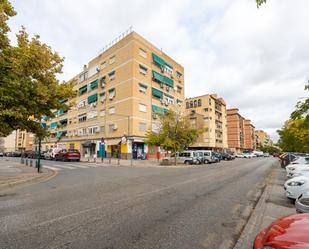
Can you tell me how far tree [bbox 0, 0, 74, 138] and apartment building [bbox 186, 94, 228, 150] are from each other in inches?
1822

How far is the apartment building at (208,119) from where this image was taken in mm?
58594

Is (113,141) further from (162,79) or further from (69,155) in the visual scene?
(162,79)

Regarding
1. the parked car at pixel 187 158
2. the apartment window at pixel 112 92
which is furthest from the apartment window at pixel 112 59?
the parked car at pixel 187 158

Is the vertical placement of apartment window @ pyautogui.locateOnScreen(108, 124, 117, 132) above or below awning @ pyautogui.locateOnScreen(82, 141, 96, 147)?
above

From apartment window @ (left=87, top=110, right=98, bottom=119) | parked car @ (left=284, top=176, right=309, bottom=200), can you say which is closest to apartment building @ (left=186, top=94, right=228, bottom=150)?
A: apartment window @ (left=87, top=110, right=98, bottom=119)

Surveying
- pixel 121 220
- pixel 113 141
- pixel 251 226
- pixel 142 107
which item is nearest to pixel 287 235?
pixel 251 226

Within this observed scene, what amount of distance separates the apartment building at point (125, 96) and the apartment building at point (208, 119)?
14898 mm

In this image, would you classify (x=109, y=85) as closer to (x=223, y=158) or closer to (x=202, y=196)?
(x=223, y=158)

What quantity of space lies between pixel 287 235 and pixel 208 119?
59055mm

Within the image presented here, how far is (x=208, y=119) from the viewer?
195 feet

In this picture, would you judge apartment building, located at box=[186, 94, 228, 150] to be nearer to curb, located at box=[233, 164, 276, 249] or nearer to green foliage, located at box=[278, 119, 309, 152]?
green foliage, located at box=[278, 119, 309, 152]

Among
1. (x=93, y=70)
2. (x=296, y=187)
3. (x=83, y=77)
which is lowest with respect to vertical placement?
(x=296, y=187)

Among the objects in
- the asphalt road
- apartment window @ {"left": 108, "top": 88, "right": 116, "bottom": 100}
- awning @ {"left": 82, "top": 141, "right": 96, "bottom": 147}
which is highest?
apartment window @ {"left": 108, "top": 88, "right": 116, "bottom": 100}

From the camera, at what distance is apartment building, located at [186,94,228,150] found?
58.6 meters
